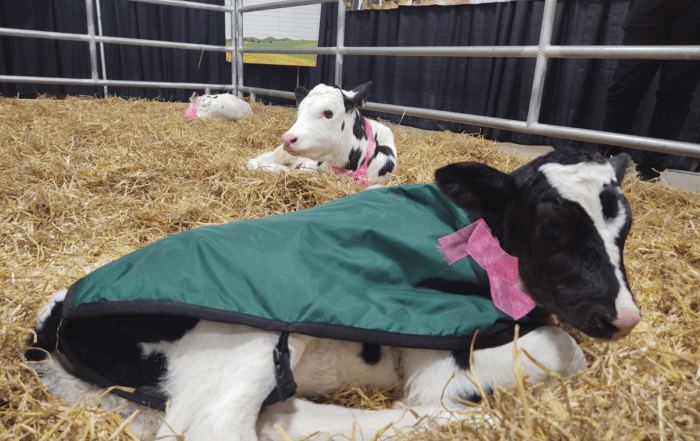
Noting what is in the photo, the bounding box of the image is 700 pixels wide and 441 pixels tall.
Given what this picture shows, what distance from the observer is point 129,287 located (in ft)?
3.88

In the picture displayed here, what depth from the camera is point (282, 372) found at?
3.78 ft

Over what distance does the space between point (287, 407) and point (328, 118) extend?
254 centimetres

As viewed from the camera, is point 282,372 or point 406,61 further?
point 406,61

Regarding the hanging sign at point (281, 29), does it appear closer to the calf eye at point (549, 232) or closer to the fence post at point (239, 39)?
the fence post at point (239, 39)

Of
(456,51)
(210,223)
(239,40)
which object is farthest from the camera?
(239,40)

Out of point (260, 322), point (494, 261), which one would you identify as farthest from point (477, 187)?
point (260, 322)

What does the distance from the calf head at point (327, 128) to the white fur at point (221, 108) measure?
8.59 ft

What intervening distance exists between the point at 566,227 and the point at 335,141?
244cm

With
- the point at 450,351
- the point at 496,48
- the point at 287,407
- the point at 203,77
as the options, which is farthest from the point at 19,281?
the point at 203,77

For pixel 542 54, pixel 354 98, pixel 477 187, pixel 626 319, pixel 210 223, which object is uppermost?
pixel 542 54

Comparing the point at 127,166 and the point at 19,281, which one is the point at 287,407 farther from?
the point at 127,166

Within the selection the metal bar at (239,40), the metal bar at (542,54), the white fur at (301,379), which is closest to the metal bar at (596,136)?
the metal bar at (542,54)

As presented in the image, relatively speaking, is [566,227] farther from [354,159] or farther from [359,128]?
[359,128]

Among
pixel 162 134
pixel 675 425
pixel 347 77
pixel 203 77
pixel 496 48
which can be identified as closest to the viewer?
pixel 675 425
